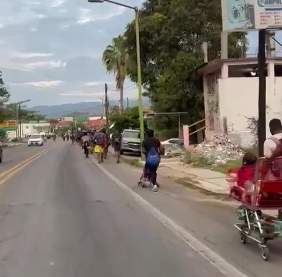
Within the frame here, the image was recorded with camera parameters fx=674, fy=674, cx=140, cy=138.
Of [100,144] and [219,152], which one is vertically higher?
[100,144]

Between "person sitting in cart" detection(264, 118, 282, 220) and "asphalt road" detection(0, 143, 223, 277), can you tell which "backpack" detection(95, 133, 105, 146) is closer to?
"asphalt road" detection(0, 143, 223, 277)

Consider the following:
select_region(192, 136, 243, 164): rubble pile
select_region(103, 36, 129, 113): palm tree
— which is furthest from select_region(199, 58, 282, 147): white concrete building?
select_region(103, 36, 129, 113): palm tree

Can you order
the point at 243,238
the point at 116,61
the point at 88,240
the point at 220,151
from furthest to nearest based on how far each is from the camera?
the point at 116,61, the point at 220,151, the point at 88,240, the point at 243,238

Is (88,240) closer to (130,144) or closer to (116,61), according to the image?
(130,144)

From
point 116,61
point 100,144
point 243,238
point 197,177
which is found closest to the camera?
point 243,238

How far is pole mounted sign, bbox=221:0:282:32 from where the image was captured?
15.9 meters

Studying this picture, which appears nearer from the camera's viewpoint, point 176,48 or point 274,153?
point 274,153

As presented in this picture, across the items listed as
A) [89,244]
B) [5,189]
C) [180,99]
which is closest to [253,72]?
[180,99]

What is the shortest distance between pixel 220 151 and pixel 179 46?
20173mm

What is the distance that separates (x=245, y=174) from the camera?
33.9 ft

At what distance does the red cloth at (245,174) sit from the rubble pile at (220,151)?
60.5ft

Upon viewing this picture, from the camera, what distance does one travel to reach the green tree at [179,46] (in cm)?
4744

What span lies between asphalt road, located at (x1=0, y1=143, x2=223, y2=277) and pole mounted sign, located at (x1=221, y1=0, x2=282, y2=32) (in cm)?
516

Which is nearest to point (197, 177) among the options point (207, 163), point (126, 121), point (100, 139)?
point (207, 163)
